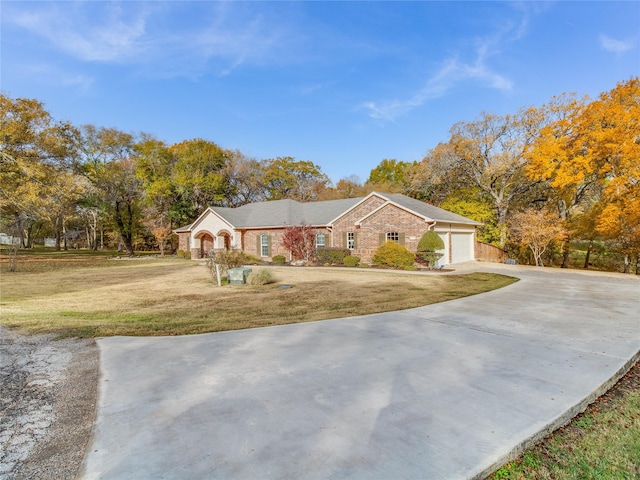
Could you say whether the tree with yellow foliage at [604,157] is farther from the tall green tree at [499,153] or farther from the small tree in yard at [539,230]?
the small tree in yard at [539,230]

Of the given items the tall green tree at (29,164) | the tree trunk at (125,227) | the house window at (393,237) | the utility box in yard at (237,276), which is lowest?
the utility box in yard at (237,276)

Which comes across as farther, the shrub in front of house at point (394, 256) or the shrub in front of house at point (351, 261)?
the shrub in front of house at point (351, 261)

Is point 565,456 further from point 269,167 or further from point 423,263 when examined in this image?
point 269,167

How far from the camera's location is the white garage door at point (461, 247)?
21.9 m

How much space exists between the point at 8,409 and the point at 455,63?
1935 centimetres

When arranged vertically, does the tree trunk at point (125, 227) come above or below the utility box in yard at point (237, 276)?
above

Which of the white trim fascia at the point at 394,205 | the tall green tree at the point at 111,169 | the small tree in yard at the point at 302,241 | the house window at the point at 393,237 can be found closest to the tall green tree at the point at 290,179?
the tall green tree at the point at 111,169

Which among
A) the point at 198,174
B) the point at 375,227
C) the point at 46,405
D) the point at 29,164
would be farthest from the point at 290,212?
the point at 46,405

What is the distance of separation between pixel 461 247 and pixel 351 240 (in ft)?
24.8

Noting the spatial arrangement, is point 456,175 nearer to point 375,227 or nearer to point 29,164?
point 375,227

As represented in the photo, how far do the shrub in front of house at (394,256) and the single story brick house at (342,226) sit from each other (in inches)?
36.5

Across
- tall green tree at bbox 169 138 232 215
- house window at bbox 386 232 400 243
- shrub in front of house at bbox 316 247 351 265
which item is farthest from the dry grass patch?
tall green tree at bbox 169 138 232 215

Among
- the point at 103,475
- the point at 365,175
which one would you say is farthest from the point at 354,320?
the point at 365,175

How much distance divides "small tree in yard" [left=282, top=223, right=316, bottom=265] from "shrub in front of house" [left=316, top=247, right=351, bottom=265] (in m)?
0.63
